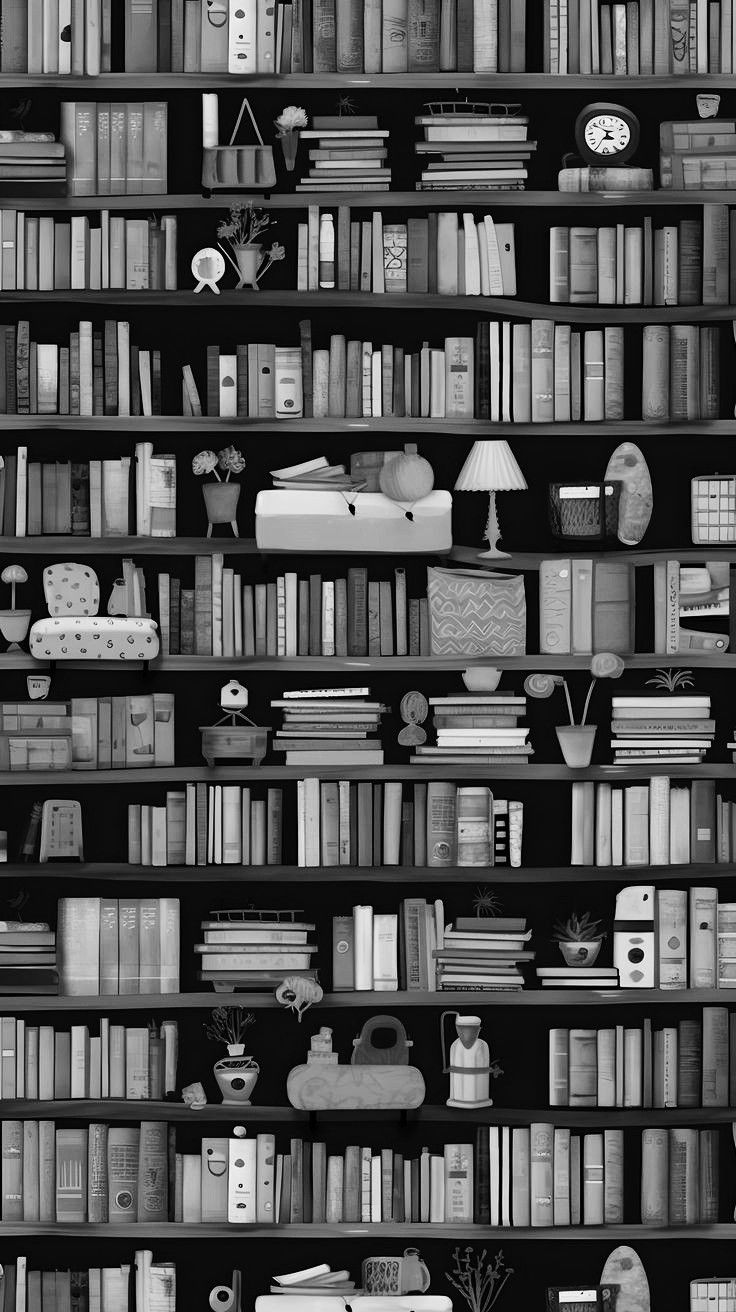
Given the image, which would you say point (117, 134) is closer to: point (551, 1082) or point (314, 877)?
point (314, 877)

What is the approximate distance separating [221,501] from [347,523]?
370 mm

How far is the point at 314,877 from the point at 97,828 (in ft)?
2.15

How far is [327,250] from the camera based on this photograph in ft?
13.4

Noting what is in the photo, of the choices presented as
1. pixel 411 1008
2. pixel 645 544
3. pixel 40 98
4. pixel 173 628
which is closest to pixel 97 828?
pixel 173 628

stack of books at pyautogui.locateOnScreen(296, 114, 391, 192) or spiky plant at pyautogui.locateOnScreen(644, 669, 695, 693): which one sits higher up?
stack of books at pyautogui.locateOnScreen(296, 114, 391, 192)

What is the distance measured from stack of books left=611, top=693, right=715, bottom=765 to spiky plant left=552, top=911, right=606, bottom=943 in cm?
48

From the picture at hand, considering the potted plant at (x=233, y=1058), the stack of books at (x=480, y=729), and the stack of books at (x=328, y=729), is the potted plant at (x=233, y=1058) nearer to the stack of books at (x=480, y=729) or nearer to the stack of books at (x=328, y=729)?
the stack of books at (x=328, y=729)

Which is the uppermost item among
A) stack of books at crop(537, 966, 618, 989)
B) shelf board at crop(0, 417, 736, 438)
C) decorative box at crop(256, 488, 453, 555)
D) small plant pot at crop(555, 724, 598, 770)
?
shelf board at crop(0, 417, 736, 438)

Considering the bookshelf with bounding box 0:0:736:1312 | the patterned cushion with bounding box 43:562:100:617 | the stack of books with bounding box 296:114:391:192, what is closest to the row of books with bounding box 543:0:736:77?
the bookshelf with bounding box 0:0:736:1312

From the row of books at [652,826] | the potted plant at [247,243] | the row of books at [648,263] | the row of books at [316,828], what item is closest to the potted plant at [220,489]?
the potted plant at [247,243]

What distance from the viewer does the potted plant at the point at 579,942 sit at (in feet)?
13.3

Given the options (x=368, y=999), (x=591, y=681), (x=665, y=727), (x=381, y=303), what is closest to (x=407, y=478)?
(x=381, y=303)

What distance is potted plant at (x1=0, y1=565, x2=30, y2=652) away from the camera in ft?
13.3

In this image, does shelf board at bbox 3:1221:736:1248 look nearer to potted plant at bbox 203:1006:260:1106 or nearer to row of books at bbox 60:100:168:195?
potted plant at bbox 203:1006:260:1106
